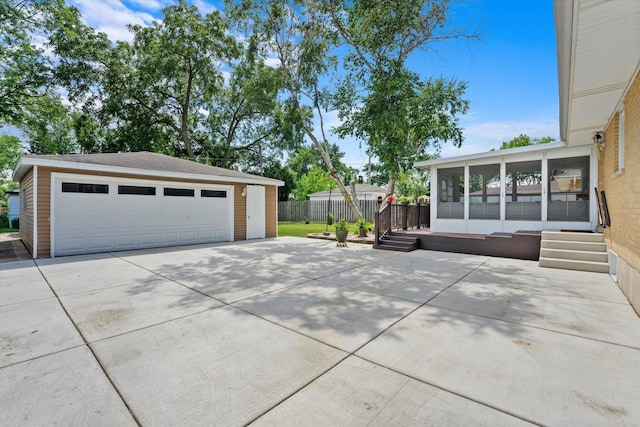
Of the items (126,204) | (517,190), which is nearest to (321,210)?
(517,190)

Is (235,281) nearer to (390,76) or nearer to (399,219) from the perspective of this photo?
(399,219)

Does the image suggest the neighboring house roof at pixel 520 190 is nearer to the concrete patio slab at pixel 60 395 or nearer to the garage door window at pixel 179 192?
the garage door window at pixel 179 192

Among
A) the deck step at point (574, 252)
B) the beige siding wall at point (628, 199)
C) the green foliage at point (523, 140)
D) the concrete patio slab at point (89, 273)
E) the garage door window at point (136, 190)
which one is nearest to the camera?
the beige siding wall at point (628, 199)

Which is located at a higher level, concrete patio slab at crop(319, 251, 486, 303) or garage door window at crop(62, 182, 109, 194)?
garage door window at crop(62, 182, 109, 194)

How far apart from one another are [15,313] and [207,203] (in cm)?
720

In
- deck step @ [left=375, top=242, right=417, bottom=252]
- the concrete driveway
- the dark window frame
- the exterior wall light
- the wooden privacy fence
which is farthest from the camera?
the wooden privacy fence

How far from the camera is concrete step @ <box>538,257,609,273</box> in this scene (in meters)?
5.68

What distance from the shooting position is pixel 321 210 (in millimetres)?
20391

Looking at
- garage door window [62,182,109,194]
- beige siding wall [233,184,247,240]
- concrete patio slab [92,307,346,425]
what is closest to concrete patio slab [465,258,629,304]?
concrete patio slab [92,307,346,425]

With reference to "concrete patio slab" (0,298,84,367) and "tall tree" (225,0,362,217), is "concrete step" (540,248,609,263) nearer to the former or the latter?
"tall tree" (225,0,362,217)

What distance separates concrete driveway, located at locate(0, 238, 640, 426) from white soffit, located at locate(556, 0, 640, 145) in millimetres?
3103

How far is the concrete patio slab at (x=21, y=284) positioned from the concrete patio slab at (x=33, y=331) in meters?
0.35

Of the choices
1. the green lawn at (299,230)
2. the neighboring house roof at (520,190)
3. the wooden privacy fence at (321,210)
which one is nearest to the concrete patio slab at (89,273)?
the green lawn at (299,230)

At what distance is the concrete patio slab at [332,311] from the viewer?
2.91m
